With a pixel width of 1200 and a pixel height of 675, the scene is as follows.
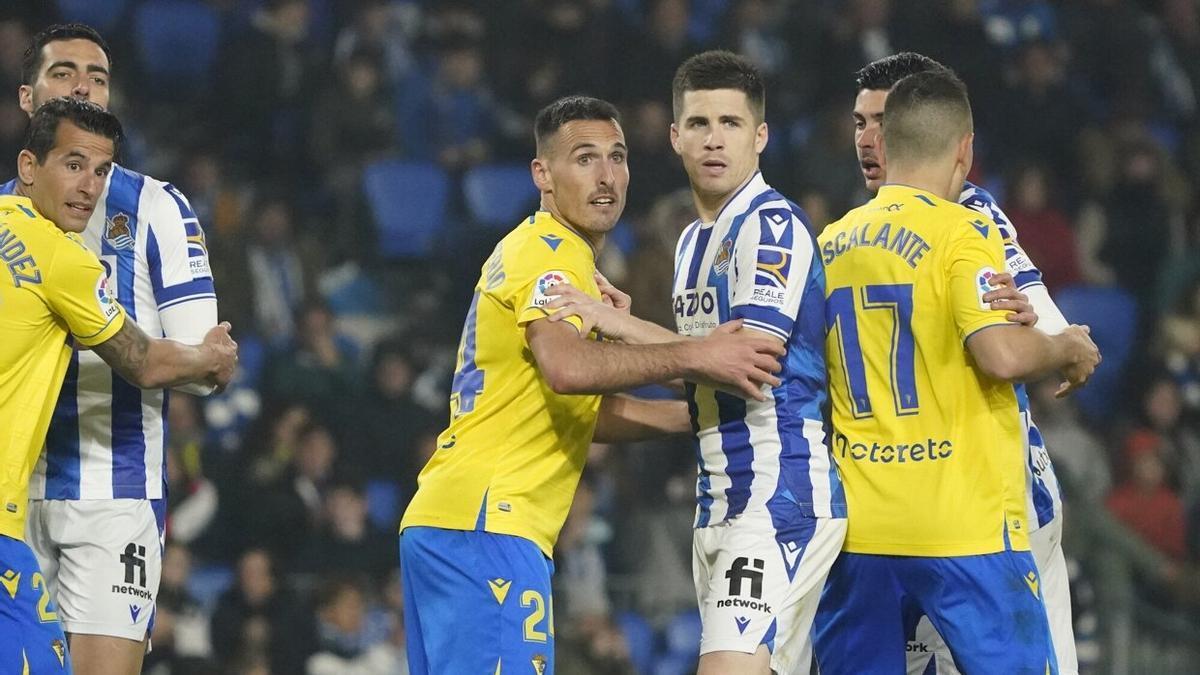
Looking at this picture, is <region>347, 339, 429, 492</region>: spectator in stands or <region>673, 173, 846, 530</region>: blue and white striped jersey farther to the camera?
<region>347, 339, 429, 492</region>: spectator in stands

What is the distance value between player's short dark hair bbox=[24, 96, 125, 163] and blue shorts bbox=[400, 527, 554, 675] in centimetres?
184

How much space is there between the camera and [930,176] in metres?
5.72

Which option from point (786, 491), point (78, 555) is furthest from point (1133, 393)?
point (78, 555)

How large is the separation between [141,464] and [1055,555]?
11.4ft

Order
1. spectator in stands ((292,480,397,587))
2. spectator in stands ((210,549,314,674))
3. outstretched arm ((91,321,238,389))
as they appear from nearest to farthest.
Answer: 1. outstretched arm ((91,321,238,389))
2. spectator in stands ((210,549,314,674))
3. spectator in stands ((292,480,397,587))

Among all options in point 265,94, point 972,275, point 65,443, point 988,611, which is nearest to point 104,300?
point 65,443

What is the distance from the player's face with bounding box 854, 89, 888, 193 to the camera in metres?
6.66

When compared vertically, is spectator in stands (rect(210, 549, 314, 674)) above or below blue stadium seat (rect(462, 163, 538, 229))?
below

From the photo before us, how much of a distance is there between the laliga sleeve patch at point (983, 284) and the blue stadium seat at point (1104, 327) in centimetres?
788

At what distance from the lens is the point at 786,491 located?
546 cm

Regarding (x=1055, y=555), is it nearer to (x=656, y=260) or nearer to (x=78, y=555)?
(x=78, y=555)

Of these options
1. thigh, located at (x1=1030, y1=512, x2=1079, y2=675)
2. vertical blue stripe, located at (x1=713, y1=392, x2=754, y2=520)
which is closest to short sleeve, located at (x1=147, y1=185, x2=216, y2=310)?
vertical blue stripe, located at (x1=713, y1=392, x2=754, y2=520)

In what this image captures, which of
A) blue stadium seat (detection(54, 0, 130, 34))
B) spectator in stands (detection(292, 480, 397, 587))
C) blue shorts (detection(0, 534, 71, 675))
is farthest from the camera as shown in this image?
blue stadium seat (detection(54, 0, 130, 34))

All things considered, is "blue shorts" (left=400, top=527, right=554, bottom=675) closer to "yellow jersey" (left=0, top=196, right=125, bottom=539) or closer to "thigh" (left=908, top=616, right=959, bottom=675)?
"yellow jersey" (left=0, top=196, right=125, bottom=539)
